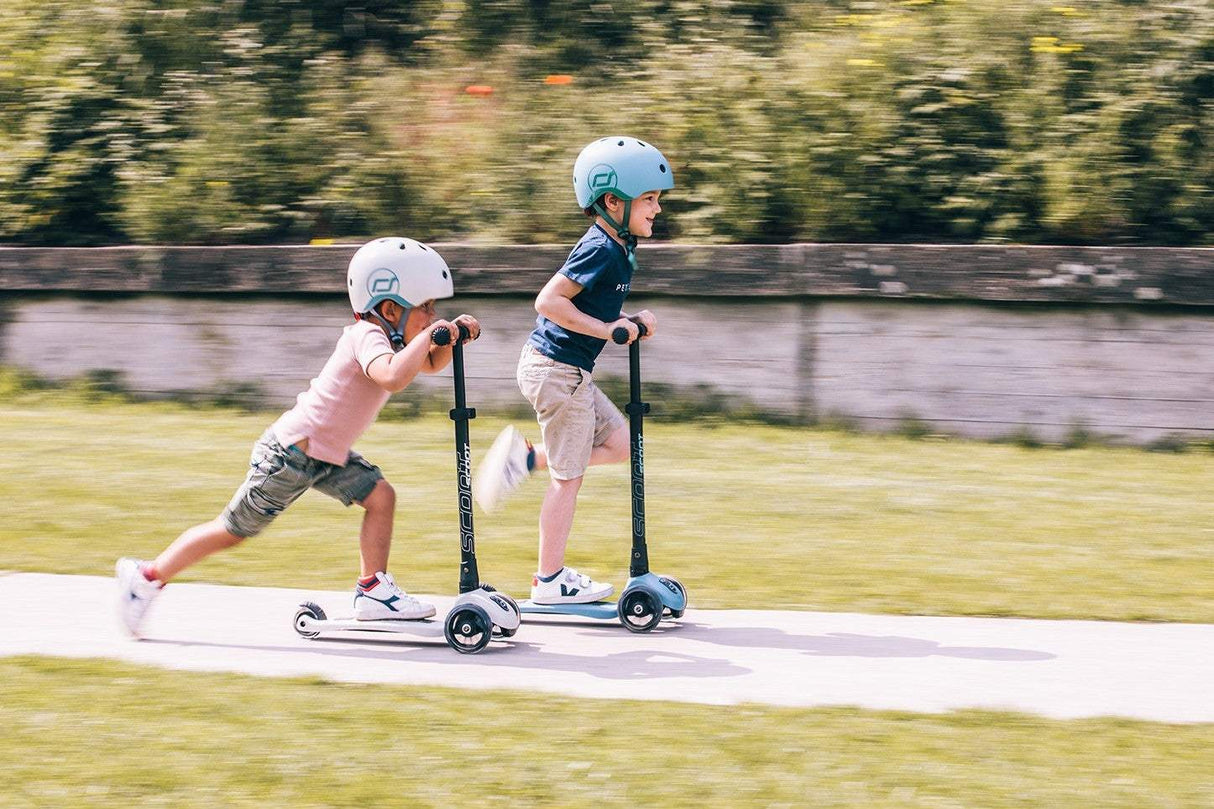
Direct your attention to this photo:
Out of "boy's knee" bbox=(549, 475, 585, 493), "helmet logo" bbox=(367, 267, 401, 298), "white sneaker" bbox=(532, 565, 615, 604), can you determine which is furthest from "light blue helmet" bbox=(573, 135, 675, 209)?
"white sneaker" bbox=(532, 565, 615, 604)

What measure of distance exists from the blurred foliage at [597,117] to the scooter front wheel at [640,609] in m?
5.17

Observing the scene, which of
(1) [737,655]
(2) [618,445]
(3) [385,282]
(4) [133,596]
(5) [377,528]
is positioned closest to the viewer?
(1) [737,655]

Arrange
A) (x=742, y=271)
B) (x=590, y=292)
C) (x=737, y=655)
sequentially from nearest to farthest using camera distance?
1. (x=737, y=655)
2. (x=590, y=292)
3. (x=742, y=271)

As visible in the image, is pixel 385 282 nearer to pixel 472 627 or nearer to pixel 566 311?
pixel 566 311

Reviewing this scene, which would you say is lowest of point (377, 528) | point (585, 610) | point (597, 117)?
point (585, 610)

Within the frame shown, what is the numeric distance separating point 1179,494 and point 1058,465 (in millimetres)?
875

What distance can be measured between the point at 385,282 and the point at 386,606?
3.82ft

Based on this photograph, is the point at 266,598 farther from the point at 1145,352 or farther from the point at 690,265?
the point at 1145,352

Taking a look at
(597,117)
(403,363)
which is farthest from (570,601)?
(597,117)

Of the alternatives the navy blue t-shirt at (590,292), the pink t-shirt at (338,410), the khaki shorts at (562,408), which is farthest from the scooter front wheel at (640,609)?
the pink t-shirt at (338,410)

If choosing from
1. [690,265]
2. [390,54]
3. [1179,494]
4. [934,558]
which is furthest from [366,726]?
[390,54]

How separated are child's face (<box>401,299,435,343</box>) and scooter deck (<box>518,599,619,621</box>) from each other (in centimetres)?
113

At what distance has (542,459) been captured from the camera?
6.21 m

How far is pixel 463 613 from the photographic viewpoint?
5395 mm
